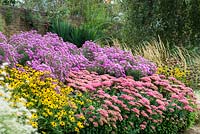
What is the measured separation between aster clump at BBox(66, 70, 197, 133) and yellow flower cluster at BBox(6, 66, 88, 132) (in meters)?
0.23

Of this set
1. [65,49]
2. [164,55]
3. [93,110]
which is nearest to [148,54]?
[164,55]

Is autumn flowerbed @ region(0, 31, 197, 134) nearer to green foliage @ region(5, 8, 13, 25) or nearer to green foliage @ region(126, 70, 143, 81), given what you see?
green foliage @ region(126, 70, 143, 81)

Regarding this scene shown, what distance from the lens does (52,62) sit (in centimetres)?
548

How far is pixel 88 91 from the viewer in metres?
5.00

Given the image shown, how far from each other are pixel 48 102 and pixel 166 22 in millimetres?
7795

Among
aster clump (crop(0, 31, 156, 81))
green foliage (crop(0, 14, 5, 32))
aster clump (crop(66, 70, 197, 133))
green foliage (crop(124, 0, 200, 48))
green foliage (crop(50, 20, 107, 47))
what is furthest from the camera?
green foliage (crop(124, 0, 200, 48))

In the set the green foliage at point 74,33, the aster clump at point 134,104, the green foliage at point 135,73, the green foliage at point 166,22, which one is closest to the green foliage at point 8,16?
the green foliage at point 74,33

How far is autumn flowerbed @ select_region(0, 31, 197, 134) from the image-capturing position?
417 centimetres

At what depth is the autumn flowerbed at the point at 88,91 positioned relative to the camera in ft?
13.7

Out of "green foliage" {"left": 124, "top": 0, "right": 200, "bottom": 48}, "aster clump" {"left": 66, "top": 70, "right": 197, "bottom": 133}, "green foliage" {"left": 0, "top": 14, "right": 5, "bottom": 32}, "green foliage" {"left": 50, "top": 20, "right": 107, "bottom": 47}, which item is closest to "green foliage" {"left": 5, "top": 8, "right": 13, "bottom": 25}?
"green foliage" {"left": 0, "top": 14, "right": 5, "bottom": 32}

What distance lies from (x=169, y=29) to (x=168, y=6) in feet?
2.06

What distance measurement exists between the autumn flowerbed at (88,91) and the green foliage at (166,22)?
4367mm

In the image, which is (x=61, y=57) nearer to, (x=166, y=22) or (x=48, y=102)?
(x=48, y=102)

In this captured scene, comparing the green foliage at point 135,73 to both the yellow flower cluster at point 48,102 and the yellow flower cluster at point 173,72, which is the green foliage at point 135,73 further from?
the yellow flower cluster at point 48,102
